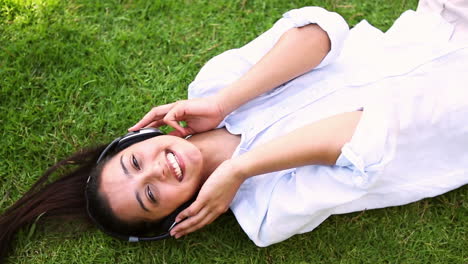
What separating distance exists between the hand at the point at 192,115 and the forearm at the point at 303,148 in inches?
10.9

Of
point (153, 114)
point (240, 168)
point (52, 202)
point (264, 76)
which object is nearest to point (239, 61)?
point (264, 76)

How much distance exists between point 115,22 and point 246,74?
1.05 m

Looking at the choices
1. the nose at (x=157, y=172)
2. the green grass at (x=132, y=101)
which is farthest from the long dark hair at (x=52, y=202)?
the nose at (x=157, y=172)

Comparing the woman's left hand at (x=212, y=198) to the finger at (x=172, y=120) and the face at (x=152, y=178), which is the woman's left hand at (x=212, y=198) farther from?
the finger at (x=172, y=120)

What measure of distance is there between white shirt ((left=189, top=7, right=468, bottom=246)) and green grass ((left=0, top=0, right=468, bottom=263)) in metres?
0.16

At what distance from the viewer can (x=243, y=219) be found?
238 centimetres

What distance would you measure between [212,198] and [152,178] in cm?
29

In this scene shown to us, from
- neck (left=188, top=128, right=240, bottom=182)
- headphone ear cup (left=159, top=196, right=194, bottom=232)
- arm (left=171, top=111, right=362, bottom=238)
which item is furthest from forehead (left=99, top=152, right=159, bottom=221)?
neck (left=188, top=128, right=240, bottom=182)

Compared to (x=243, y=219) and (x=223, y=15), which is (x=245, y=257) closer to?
(x=243, y=219)

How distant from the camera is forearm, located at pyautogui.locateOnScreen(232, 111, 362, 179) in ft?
7.09

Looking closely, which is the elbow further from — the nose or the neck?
the nose

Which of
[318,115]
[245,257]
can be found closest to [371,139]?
[318,115]

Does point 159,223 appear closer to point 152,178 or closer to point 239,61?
point 152,178

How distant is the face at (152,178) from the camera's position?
7.18 ft
